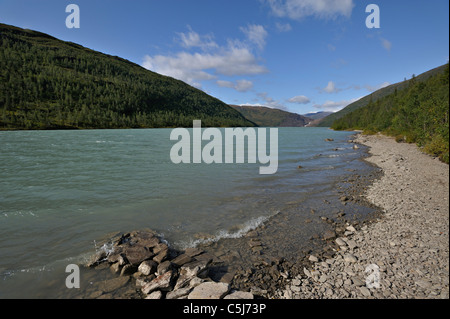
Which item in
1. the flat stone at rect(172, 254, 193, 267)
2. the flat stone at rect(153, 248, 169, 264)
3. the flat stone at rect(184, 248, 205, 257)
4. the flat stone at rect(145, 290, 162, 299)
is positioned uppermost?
the flat stone at rect(153, 248, 169, 264)

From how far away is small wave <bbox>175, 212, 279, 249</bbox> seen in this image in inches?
394

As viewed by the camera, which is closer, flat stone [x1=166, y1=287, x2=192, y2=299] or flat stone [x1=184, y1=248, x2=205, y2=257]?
flat stone [x1=166, y1=287, x2=192, y2=299]

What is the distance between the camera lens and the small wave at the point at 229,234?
1001 centimetres

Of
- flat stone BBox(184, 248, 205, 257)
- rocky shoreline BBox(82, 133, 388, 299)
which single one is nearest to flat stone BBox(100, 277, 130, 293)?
rocky shoreline BBox(82, 133, 388, 299)

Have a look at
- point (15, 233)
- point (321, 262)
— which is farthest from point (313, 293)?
point (15, 233)

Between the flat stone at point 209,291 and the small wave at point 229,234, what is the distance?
338 cm

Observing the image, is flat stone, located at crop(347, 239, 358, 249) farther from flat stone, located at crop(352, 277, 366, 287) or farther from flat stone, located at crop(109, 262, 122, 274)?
flat stone, located at crop(109, 262, 122, 274)

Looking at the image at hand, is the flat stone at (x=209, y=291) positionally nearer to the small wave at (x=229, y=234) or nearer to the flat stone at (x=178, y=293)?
the flat stone at (x=178, y=293)

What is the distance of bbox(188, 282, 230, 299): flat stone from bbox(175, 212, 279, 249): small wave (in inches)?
133

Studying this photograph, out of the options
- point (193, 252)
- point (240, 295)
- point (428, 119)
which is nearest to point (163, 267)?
point (193, 252)

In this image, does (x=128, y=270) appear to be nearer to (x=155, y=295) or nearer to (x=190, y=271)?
(x=155, y=295)

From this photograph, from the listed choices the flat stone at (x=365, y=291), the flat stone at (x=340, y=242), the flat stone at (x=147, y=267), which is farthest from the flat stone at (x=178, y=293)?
the flat stone at (x=340, y=242)

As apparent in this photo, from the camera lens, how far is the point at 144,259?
324 inches
